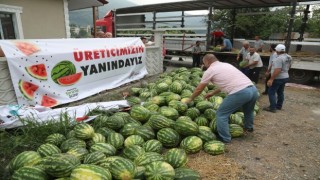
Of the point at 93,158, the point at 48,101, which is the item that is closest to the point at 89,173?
the point at 93,158

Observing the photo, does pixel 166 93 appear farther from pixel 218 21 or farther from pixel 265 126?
pixel 218 21

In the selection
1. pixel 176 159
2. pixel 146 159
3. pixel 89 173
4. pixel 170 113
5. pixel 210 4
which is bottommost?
pixel 176 159

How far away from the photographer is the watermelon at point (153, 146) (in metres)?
3.82

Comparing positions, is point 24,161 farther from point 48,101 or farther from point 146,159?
point 48,101

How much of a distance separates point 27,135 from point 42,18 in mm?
7116

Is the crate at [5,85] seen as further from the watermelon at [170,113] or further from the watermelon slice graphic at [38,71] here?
the watermelon at [170,113]

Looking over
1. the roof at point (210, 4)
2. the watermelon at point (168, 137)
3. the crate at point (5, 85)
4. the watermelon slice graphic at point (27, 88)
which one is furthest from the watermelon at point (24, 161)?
the roof at point (210, 4)

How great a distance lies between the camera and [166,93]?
19.9ft

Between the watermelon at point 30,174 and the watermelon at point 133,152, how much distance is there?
1101mm

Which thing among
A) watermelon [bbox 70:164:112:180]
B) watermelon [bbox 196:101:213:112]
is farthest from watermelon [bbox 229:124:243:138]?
watermelon [bbox 70:164:112:180]

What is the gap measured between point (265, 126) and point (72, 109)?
4.16m

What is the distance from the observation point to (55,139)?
12.8 ft

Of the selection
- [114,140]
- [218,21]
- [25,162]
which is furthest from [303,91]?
[218,21]

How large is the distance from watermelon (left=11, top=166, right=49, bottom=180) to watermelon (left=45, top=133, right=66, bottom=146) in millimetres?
1059
